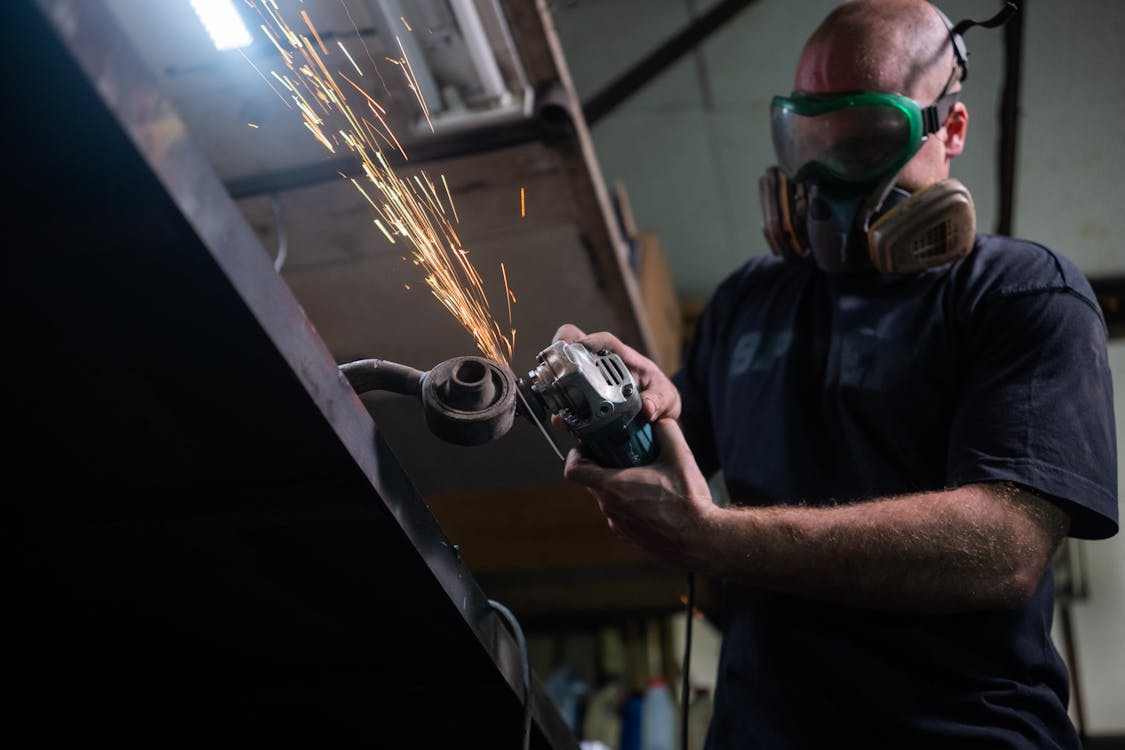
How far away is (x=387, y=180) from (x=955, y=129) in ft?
5.04

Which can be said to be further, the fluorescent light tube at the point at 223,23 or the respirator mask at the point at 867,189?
the fluorescent light tube at the point at 223,23

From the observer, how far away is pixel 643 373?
5.33 feet

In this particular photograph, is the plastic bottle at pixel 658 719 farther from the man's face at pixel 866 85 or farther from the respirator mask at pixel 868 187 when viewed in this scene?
A: the man's face at pixel 866 85

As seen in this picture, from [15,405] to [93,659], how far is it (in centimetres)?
56

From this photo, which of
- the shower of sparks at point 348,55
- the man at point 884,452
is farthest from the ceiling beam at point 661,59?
the man at point 884,452

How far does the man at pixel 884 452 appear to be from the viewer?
132 centimetres

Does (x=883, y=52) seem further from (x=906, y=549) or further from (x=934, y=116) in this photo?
(x=906, y=549)

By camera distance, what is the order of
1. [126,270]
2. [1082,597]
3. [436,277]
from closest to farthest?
1. [126,270]
2. [436,277]
3. [1082,597]

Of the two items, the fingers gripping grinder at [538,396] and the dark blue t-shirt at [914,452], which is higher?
the fingers gripping grinder at [538,396]

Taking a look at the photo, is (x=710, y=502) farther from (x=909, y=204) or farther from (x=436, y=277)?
(x=436, y=277)

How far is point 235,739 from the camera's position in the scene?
1.48m

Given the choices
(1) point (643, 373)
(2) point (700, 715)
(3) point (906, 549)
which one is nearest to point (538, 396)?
(1) point (643, 373)

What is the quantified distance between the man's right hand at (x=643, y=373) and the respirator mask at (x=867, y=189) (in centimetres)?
43

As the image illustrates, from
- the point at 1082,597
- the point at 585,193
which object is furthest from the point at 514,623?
the point at 1082,597
